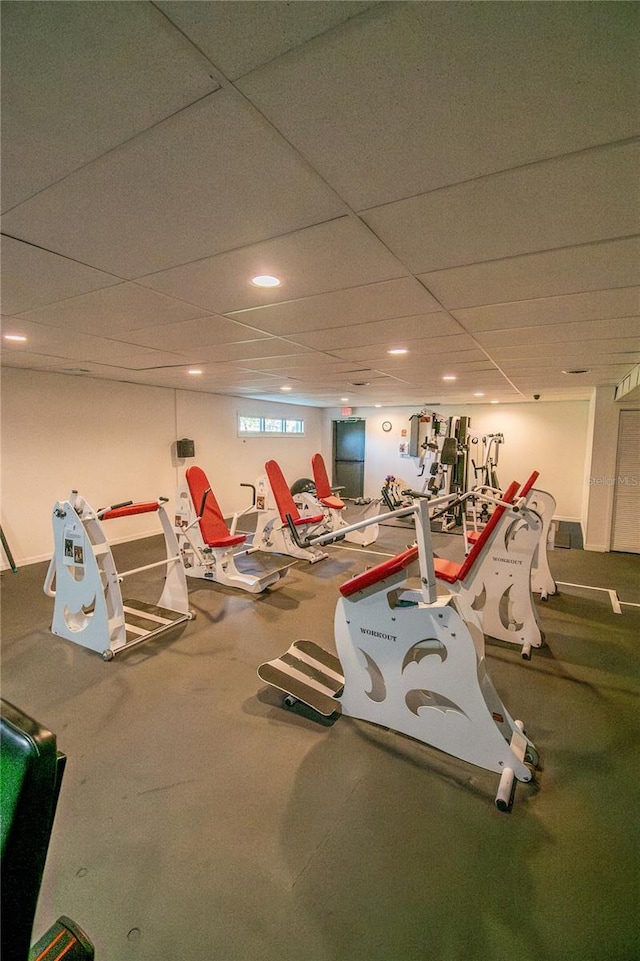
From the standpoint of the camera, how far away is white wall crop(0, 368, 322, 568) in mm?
4586

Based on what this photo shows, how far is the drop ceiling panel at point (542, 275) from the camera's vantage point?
145 cm

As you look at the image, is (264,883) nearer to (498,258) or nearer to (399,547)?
(498,258)

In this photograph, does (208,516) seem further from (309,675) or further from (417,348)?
(417,348)

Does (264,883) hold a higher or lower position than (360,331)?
lower

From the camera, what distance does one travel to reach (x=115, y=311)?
7.24 ft

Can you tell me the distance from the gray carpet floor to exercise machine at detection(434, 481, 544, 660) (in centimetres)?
30

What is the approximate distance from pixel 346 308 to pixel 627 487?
207 inches

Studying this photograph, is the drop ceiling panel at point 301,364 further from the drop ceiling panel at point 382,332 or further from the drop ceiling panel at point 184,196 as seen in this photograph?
the drop ceiling panel at point 184,196

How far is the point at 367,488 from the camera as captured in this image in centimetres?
981

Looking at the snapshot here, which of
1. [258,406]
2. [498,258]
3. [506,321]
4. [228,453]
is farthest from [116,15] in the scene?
[258,406]

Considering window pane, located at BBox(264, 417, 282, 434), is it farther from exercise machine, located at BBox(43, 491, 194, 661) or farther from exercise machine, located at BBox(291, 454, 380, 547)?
exercise machine, located at BBox(43, 491, 194, 661)

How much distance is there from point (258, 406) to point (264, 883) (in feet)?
24.3

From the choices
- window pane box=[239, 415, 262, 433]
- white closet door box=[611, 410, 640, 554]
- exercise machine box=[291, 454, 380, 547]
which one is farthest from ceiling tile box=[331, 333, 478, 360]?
window pane box=[239, 415, 262, 433]

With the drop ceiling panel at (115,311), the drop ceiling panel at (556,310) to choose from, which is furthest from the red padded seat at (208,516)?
the drop ceiling panel at (556,310)
